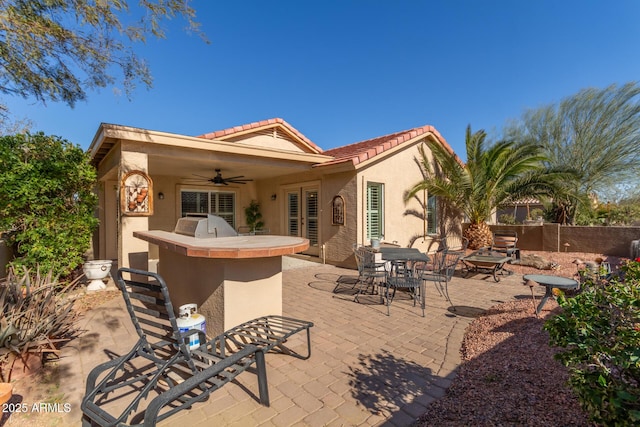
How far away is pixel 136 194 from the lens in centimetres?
623

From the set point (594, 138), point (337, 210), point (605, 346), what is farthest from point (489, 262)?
point (594, 138)

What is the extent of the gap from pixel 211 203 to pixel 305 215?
4.40 meters

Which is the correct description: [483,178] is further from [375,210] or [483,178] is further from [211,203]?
[211,203]

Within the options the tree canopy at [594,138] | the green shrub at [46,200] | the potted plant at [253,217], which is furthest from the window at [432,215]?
the green shrub at [46,200]

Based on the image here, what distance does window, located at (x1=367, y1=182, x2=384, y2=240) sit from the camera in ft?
31.0

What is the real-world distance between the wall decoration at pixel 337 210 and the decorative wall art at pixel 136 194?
5146 millimetres

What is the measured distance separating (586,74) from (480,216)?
30.8ft

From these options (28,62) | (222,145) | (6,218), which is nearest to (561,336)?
(222,145)

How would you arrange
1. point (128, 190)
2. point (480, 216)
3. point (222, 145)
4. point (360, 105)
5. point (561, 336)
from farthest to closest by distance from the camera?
point (360, 105) → point (480, 216) → point (222, 145) → point (128, 190) → point (561, 336)

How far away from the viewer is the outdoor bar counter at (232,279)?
10.6 feet

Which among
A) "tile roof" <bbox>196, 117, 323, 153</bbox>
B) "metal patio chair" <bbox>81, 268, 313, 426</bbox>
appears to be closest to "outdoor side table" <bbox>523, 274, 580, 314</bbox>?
"metal patio chair" <bbox>81, 268, 313, 426</bbox>

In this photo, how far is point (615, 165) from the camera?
537 inches

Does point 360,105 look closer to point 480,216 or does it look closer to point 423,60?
point 423,60

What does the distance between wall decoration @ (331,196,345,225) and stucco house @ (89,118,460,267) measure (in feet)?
0.11
